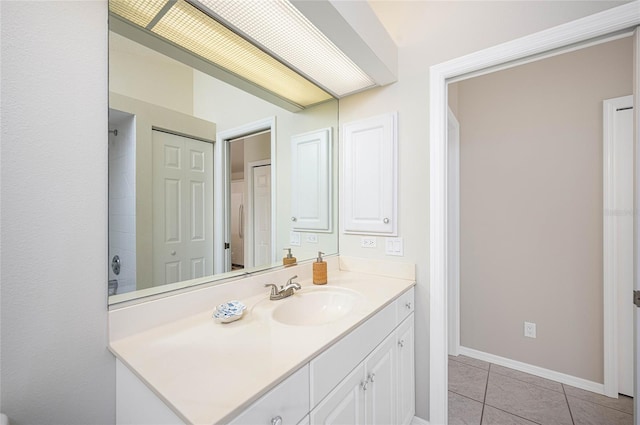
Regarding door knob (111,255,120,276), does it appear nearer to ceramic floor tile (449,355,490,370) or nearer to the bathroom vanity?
the bathroom vanity

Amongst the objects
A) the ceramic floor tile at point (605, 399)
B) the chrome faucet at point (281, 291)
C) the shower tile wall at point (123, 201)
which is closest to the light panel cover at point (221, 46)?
the shower tile wall at point (123, 201)

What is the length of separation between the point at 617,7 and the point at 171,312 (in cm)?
219

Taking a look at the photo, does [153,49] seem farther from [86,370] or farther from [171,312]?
[86,370]

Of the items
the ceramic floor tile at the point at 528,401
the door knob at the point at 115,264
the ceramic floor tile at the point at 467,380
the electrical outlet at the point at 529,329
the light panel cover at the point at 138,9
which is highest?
the light panel cover at the point at 138,9

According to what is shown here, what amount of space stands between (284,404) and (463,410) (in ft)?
5.59

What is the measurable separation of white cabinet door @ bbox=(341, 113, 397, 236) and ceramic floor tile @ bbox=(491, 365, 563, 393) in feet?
5.30

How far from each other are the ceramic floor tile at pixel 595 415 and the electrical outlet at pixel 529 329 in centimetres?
44

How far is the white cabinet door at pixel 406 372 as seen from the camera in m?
1.35

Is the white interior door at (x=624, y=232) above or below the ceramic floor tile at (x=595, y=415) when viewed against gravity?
above

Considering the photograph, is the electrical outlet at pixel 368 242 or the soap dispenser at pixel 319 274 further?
the electrical outlet at pixel 368 242

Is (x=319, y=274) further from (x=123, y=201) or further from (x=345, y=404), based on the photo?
(x=123, y=201)

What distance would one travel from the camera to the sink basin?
126 cm

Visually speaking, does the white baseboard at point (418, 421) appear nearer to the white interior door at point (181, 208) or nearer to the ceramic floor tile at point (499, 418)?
the ceramic floor tile at point (499, 418)

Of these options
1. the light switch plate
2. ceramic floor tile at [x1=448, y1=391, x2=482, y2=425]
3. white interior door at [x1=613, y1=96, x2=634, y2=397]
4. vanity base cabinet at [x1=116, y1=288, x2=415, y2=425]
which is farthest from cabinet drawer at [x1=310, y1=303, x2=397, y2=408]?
white interior door at [x1=613, y1=96, x2=634, y2=397]
